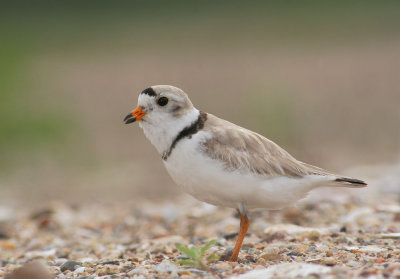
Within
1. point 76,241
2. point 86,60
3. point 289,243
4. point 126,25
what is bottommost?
point 289,243

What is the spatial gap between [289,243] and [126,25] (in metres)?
27.6

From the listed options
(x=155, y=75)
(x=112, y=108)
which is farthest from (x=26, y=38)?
(x=112, y=108)

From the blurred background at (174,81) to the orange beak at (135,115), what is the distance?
404 centimetres

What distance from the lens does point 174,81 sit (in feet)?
65.3

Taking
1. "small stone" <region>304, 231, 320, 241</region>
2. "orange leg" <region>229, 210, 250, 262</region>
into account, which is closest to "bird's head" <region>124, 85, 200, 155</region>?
"orange leg" <region>229, 210, 250, 262</region>

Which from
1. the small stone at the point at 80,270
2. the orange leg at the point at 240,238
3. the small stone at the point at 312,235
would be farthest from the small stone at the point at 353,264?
the small stone at the point at 80,270

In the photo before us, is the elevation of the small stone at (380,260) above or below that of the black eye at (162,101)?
below

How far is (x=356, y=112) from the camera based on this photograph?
50.6ft

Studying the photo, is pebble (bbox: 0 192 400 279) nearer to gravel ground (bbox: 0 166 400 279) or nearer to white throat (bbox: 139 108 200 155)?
gravel ground (bbox: 0 166 400 279)

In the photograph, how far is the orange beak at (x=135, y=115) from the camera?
4.69 metres

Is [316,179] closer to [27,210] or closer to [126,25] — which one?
[27,210]

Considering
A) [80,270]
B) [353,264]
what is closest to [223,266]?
[353,264]

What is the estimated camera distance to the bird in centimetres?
442

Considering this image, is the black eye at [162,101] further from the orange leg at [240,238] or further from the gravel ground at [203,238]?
the gravel ground at [203,238]
